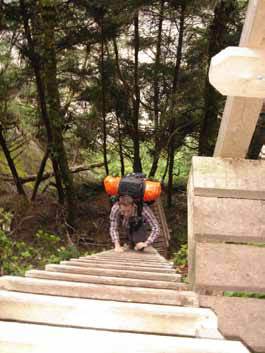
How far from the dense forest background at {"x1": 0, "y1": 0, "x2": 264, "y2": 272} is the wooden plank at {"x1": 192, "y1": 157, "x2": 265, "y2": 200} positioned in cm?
567

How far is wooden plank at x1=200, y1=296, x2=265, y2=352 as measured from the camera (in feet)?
10.0

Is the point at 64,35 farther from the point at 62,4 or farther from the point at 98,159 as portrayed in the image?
the point at 98,159

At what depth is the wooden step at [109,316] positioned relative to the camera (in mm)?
1680

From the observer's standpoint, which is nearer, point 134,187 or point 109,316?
point 109,316

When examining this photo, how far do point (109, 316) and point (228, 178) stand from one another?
6.46 ft

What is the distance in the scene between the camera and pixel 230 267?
3084 millimetres

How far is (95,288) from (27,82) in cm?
1041

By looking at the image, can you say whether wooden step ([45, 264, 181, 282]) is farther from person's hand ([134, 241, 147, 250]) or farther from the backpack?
person's hand ([134, 241, 147, 250])

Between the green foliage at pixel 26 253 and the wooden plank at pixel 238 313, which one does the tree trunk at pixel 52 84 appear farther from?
the wooden plank at pixel 238 313

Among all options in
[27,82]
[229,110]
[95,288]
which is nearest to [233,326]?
[95,288]

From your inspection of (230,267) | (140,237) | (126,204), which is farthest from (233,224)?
(140,237)

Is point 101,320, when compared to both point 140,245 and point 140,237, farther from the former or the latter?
point 140,237

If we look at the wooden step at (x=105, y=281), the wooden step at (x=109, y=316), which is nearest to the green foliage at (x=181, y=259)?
the wooden step at (x=105, y=281)

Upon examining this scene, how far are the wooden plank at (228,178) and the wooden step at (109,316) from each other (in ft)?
5.14
